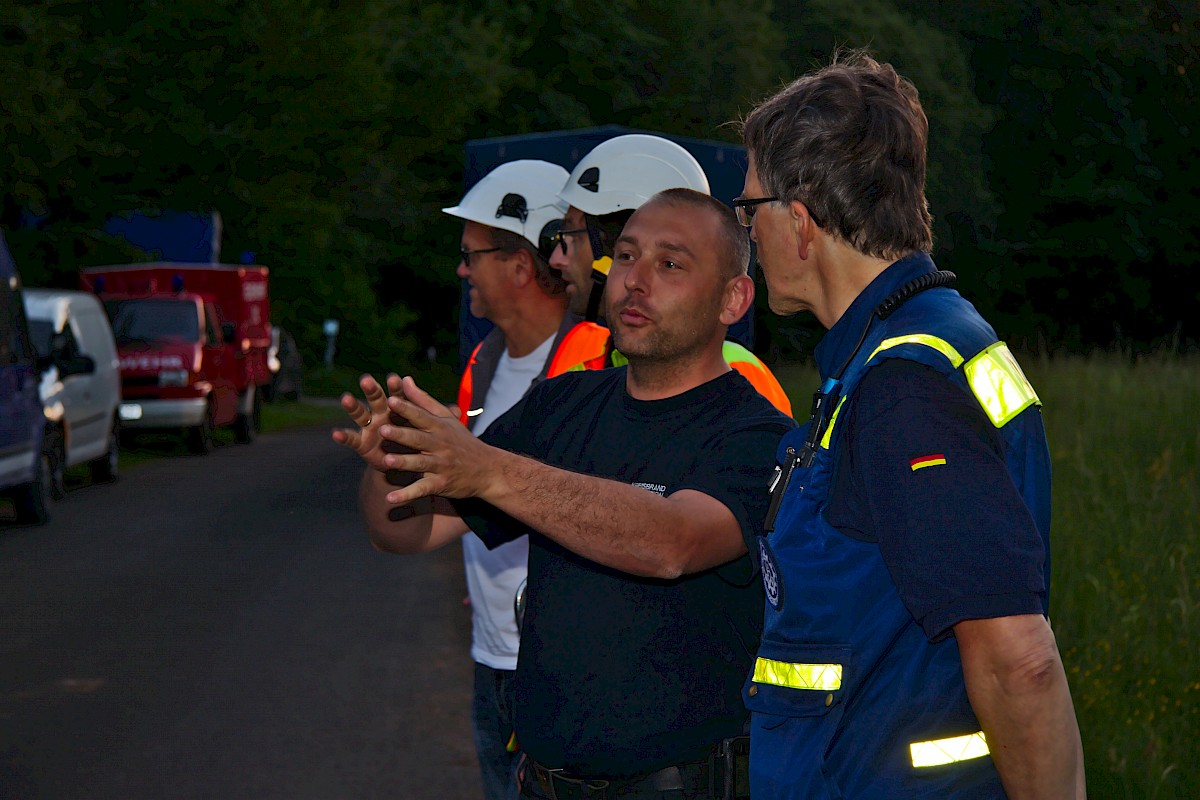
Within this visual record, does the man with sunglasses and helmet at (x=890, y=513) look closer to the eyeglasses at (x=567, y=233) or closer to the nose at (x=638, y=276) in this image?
the nose at (x=638, y=276)

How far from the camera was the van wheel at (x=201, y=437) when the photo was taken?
22.8 metres

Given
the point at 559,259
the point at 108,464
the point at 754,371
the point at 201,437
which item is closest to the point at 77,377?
the point at 108,464

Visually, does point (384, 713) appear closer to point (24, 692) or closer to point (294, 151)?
point (24, 692)

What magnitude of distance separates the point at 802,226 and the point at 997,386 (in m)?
0.43

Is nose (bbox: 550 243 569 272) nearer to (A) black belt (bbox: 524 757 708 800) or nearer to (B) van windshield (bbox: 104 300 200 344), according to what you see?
(A) black belt (bbox: 524 757 708 800)

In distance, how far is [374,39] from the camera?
3083 centimetres

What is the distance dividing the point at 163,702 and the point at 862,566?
6.20 m

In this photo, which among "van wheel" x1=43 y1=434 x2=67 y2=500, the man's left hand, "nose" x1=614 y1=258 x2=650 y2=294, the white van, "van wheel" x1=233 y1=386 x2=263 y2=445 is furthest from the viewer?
"van wheel" x1=233 y1=386 x2=263 y2=445

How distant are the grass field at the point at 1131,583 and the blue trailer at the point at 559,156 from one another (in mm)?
2402

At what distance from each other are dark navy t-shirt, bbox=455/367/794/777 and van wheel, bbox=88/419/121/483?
51.5 feet

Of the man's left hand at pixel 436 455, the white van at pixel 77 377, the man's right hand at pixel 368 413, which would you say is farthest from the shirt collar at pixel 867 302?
the white van at pixel 77 377

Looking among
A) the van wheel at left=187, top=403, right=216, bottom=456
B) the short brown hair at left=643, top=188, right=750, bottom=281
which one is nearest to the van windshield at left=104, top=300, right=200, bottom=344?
the van wheel at left=187, top=403, right=216, bottom=456

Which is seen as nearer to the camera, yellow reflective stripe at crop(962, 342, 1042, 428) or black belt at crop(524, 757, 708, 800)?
yellow reflective stripe at crop(962, 342, 1042, 428)

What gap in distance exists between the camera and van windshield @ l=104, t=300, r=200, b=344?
22.9m
